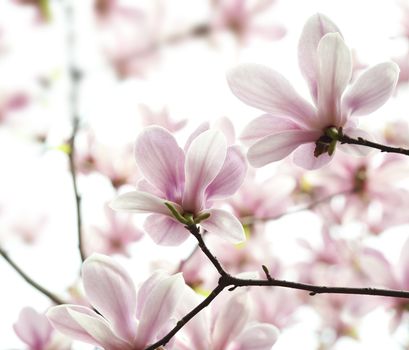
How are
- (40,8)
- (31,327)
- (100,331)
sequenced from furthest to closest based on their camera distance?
(40,8), (31,327), (100,331)

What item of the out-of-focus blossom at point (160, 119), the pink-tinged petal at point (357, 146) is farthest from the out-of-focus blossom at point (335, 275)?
the pink-tinged petal at point (357, 146)

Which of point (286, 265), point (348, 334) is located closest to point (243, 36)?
point (286, 265)

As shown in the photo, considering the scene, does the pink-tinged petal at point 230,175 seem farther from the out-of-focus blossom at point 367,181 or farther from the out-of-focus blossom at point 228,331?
the out-of-focus blossom at point 367,181

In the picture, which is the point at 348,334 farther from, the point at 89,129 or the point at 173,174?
the point at 173,174

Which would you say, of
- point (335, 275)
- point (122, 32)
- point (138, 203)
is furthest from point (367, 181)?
point (138, 203)

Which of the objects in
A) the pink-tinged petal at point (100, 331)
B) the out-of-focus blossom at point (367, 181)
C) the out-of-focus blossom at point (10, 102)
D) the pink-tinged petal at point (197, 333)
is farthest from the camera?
the out-of-focus blossom at point (10, 102)

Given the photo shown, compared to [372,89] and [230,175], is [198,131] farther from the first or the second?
[372,89]

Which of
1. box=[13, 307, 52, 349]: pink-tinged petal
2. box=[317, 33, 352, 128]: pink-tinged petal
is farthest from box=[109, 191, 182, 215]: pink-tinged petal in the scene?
box=[13, 307, 52, 349]: pink-tinged petal
